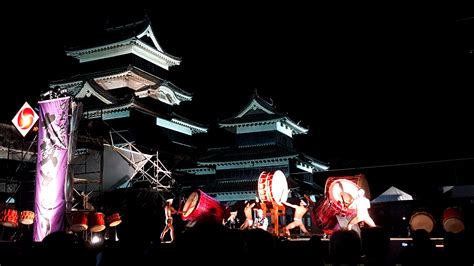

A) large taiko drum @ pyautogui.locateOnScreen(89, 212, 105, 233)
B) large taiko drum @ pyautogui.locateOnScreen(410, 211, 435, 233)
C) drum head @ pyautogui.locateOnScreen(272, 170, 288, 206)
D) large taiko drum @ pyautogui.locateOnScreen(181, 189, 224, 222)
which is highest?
drum head @ pyautogui.locateOnScreen(272, 170, 288, 206)

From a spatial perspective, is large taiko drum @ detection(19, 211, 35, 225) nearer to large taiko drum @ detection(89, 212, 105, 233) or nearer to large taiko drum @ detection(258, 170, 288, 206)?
large taiko drum @ detection(89, 212, 105, 233)

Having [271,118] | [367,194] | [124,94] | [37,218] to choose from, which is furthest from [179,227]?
[124,94]

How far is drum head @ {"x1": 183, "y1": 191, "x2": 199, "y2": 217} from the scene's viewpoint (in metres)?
15.9

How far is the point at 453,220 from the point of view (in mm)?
16969

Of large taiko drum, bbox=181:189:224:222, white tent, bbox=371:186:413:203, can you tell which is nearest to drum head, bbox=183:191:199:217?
large taiko drum, bbox=181:189:224:222

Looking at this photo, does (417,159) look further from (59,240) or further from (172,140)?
(59,240)

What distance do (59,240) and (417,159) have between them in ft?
128

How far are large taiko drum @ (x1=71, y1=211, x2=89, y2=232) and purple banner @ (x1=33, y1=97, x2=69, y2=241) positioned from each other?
2104 millimetres

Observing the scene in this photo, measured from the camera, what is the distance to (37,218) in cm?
1288

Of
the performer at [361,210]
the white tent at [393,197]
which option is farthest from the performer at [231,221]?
the white tent at [393,197]

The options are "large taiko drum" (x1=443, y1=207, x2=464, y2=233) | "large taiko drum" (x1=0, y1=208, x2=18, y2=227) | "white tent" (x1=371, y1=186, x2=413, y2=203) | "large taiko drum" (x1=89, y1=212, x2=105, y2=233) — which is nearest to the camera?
"large taiko drum" (x1=0, y1=208, x2=18, y2=227)

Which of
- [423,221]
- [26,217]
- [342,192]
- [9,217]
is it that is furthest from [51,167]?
[423,221]

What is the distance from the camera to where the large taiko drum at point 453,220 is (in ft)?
55.5

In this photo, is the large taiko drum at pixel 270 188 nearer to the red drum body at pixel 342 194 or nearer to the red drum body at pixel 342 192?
the red drum body at pixel 342 192
